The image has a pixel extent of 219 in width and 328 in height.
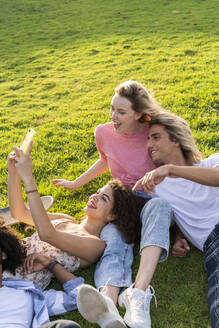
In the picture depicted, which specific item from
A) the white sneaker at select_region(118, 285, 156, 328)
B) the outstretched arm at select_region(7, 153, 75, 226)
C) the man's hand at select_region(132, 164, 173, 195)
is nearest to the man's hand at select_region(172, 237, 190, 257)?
the white sneaker at select_region(118, 285, 156, 328)

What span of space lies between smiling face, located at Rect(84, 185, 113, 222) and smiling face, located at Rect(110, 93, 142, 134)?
759 millimetres

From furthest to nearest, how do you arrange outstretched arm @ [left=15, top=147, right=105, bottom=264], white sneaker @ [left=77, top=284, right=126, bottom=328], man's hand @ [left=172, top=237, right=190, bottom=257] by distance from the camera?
man's hand @ [left=172, top=237, right=190, bottom=257] < outstretched arm @ [left=15, top=147, right=105, bottom=264] < white sneaker @ [left=77, top=284, right=126, bottom=328]

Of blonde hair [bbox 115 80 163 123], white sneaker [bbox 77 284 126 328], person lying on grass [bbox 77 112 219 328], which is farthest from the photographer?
blonde hair [bbox 115 80 163 123]

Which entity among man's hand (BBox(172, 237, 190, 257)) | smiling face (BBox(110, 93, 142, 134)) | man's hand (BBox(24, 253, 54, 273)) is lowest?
man's hand (BBox(172, 237, 190, 257))

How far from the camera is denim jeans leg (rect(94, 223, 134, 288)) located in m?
3.17

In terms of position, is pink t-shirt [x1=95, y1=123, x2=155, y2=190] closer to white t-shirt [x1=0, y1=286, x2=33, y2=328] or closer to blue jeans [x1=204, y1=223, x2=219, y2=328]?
blue jeans [x1=204, y1=223, x2=219, y2=328]

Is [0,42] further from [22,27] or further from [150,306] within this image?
[150,306]

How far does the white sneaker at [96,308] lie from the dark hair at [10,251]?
0.84m

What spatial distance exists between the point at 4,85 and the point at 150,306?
794 cm

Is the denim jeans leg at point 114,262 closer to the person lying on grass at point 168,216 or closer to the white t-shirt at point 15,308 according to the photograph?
the person lying on grass at point 168,216

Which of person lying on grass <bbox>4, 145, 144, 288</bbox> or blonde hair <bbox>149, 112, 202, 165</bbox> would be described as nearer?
person lying on grass <bbox>4, 145, 144, 288</bbox>

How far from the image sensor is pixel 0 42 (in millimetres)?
13828

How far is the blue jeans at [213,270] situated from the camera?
107 inches

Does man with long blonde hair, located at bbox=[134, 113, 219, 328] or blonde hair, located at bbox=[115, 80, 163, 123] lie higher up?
blonde hair, located at bbox=[115, 80, 163, 123]
